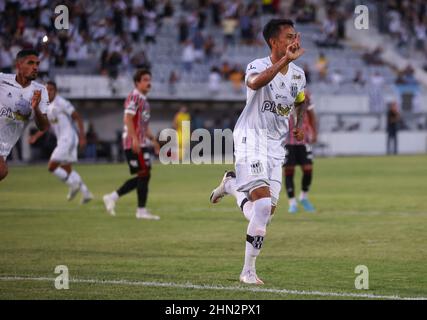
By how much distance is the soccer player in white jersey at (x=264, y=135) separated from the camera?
10.7m

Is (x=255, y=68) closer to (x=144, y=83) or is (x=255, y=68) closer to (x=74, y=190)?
(x=144, y=83)

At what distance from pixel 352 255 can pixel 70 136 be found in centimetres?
1159

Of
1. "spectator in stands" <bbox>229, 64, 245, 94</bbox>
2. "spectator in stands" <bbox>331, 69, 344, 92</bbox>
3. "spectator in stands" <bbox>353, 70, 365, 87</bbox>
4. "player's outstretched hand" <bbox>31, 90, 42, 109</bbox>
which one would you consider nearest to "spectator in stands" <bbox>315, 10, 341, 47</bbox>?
"spectator in stands" <bbox>331, 69, 344, 92</bbox>

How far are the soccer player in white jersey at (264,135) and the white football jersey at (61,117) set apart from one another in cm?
1222

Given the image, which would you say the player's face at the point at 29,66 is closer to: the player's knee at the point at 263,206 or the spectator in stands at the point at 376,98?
the player's knee at the point at 263,206

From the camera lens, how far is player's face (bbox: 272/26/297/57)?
35.4 ft

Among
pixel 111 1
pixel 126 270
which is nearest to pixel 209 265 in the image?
pixel 126 270

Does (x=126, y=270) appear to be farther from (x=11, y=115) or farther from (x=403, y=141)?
(x=403, y=141)

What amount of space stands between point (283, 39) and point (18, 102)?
403cm

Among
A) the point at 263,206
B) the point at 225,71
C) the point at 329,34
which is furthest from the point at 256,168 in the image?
the point at 329,34

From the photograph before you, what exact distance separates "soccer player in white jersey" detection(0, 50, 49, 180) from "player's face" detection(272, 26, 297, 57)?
3504mm

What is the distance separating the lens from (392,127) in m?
44.5

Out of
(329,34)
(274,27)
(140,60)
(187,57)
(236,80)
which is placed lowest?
(274,27)

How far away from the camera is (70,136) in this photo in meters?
23.3
